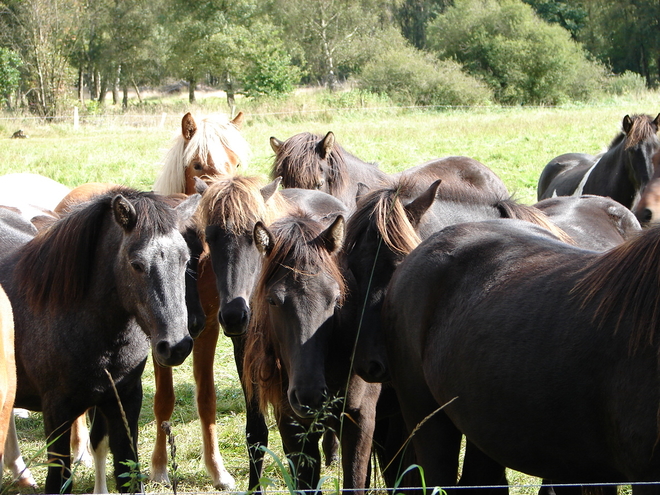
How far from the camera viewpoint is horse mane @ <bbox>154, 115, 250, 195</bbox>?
512 centimetres

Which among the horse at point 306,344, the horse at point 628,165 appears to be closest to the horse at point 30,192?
the horse at point 306,344

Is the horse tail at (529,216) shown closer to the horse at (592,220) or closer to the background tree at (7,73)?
the horse at (592,220)

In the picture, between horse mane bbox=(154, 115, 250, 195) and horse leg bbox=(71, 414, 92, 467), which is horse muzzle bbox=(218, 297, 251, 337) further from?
horse mane bbox=(154, 115, 250, 195)

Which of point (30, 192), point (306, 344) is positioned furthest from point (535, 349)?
point (30, 192)

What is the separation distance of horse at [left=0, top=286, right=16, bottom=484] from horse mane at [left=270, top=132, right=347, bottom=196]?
10.9ft

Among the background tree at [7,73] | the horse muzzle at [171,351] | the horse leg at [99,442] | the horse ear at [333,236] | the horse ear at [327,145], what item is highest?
the background tree at [7,73]

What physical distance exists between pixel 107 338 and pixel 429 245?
1.69m

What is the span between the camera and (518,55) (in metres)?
34.5

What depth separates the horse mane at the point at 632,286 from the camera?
1908 millimetres

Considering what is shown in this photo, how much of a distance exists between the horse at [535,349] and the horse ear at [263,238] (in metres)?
Answer: 0.62

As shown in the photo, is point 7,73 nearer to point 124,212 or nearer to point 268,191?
point 268,191

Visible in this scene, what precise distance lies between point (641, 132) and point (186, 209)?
490 cm

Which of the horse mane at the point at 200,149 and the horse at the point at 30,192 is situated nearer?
the horse mane at the point at 200,149

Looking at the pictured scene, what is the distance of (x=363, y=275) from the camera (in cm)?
325
